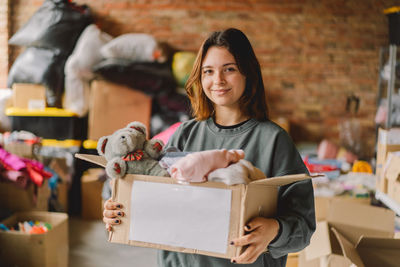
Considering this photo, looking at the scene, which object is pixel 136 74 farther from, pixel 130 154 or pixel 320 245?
pixel 130 154

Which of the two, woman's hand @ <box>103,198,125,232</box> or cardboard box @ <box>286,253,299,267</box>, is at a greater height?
woman's hand @ <box>103,198,125,232</box>

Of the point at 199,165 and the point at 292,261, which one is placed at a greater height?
the point at 199,165

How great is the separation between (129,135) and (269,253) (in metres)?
0.48

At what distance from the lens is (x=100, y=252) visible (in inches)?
107

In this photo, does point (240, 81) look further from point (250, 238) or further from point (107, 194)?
point (107, 194)

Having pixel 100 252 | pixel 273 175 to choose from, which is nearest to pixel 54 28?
pixel 100 252

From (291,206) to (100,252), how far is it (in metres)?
2.18

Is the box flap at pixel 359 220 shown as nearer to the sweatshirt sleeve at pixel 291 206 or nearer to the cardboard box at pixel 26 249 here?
the sweatshirt sleeve at pixel 291 206

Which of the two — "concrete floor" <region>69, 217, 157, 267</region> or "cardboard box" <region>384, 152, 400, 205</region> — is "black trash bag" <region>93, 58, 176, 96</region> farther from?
"cardboard box" <region>384, 152, 400, 205</region>

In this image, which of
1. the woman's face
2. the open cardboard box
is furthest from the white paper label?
the woman's face

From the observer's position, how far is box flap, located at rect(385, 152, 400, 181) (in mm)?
1769

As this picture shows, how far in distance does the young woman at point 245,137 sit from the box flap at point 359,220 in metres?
0.86

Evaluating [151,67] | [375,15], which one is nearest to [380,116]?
[375,15]

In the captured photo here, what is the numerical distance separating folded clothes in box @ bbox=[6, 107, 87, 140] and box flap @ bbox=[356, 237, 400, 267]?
2.84 m
